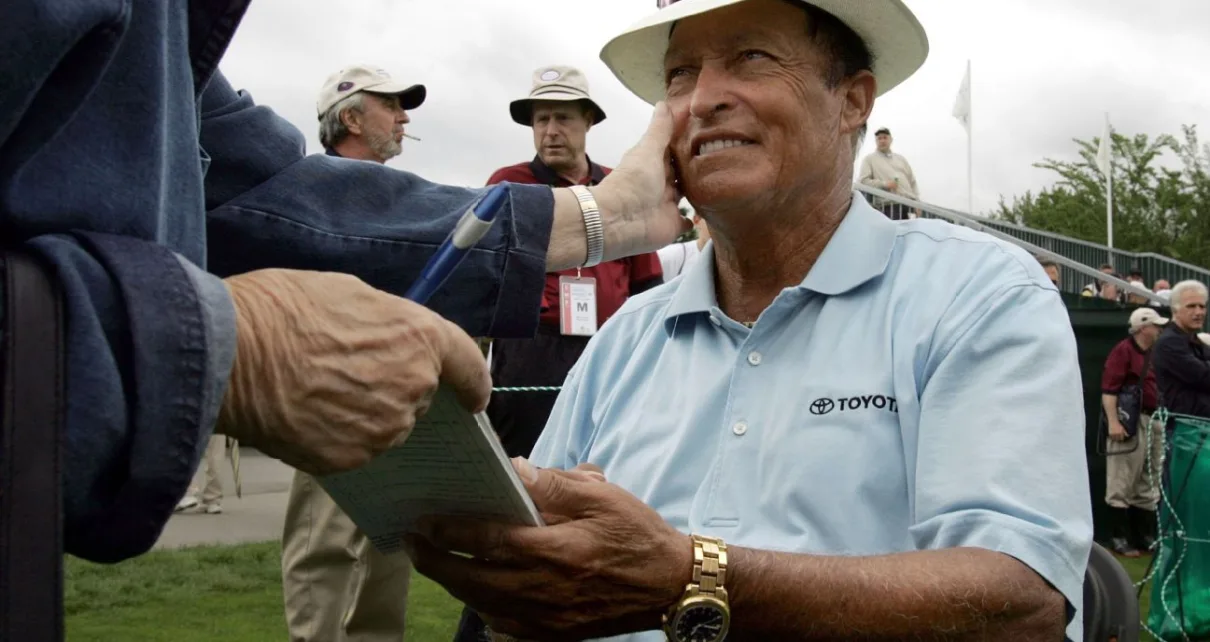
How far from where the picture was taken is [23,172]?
3.81ft

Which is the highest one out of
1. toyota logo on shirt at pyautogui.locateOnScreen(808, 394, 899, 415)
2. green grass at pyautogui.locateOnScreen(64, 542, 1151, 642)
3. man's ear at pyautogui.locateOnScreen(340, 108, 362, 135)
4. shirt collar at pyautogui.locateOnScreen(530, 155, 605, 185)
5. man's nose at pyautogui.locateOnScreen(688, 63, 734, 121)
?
man's ear at pyautogui.locateOnScreen(340, 108, 362, 135)

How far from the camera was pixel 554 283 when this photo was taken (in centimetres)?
525

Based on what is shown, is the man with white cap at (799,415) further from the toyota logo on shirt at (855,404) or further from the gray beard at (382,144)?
the gray beard at (382,144)

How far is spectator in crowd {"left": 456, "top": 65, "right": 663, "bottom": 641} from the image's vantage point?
5168mm

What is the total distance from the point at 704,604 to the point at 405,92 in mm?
3921

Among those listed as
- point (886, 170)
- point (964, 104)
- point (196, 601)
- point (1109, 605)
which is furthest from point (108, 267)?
point (964, 104)

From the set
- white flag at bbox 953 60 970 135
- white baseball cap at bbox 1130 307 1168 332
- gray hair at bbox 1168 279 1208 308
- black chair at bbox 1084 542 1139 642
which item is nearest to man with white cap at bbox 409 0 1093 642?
black chair at bbox 1084 542 1139 642

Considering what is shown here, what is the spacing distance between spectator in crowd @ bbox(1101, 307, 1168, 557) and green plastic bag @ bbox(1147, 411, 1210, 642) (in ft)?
8.37

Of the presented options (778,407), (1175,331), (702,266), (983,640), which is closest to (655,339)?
(702,266)

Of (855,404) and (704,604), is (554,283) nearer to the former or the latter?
(855,404)

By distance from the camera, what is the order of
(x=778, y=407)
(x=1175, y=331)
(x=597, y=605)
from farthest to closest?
(x=1175, y=331), (x=778, y=407), (x=597, y=605)

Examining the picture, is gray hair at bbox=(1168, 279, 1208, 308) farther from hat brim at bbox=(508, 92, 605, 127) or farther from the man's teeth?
the man's teeth

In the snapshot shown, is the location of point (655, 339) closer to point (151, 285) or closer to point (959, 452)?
point (959, 452)

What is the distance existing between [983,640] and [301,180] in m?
1.33
